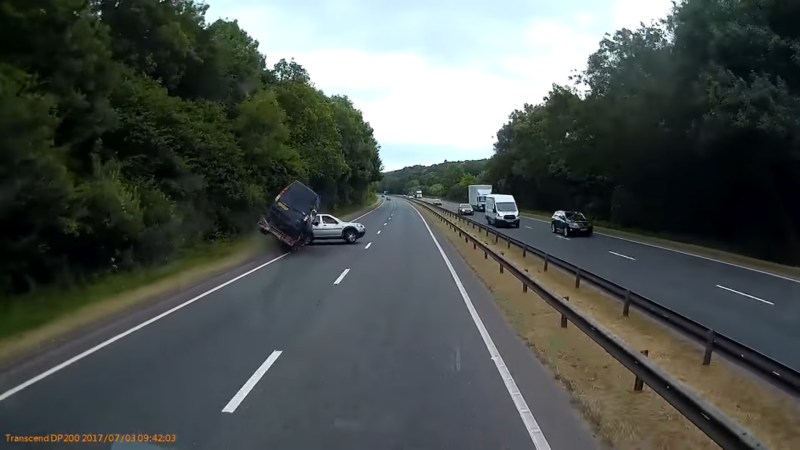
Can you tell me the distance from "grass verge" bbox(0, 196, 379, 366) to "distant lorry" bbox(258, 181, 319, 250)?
440cm

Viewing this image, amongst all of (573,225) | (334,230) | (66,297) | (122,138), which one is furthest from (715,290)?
(573,225)

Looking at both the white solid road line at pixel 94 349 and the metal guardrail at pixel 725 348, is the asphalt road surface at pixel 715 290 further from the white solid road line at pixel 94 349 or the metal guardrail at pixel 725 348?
the white solid road line at pixel 94 349

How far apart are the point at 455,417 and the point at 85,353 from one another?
5552 millimetres

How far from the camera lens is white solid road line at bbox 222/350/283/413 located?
22.6ft

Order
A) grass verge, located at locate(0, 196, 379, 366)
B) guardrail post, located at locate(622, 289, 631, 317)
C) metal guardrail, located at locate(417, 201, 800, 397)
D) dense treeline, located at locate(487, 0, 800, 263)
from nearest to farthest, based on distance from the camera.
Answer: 1. metal guardrail, located at locate(417, 201, 800, 397)
2. grass verge, located at locate(0, 196, 379, 366)
3. guardrail post, located at locate(622, 289, 631, 317)
4. dense treeline, located at locate(487, 0, 800, 263)

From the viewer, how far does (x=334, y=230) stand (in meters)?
32.5

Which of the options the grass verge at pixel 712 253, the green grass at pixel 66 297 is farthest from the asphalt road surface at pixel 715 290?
the green grass at pixel 66 297

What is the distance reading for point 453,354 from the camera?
9617 mm

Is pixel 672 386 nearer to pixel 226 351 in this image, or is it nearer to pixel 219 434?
pixel 219 434

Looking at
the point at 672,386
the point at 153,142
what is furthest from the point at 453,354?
the point at 153,142

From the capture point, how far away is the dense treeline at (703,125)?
28062 millimetres

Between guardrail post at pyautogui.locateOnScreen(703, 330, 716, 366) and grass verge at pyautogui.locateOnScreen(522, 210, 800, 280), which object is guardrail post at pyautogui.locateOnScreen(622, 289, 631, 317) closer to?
guardrail post at pyautogui.locateOnScreen(703, 330, 716, 366)
